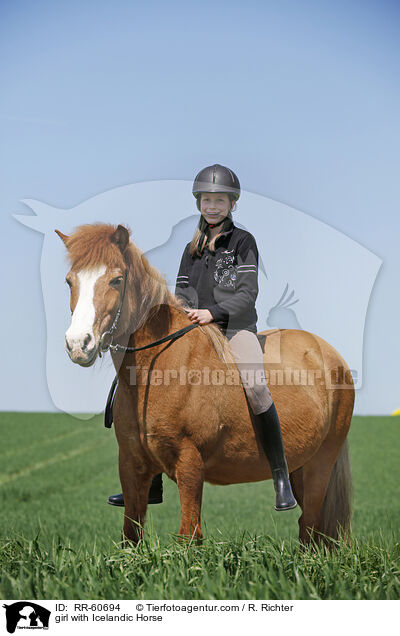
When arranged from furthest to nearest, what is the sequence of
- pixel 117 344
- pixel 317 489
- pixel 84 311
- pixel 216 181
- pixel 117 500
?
pixel 317 489, pixel 117 500, pixel 216 181, pixel 117 344, pixel 84 311

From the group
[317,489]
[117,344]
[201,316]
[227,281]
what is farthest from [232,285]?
[317,489]

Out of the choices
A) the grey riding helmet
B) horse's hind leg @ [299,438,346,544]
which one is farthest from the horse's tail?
the grey riding helmet

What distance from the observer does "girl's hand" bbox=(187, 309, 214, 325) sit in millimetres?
3812

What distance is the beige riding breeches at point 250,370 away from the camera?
156 inches

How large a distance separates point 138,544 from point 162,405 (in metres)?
1.03

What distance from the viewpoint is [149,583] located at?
3.32 meters

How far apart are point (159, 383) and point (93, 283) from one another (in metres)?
0.88

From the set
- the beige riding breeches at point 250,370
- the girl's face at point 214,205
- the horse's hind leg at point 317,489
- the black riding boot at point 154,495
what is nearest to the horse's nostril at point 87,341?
the beige riding breeches at point 250,370

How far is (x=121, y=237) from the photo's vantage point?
3.63 meters

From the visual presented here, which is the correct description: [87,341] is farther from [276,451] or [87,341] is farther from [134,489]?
[276,451]

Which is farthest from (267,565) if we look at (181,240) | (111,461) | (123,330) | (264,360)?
(111,461)
